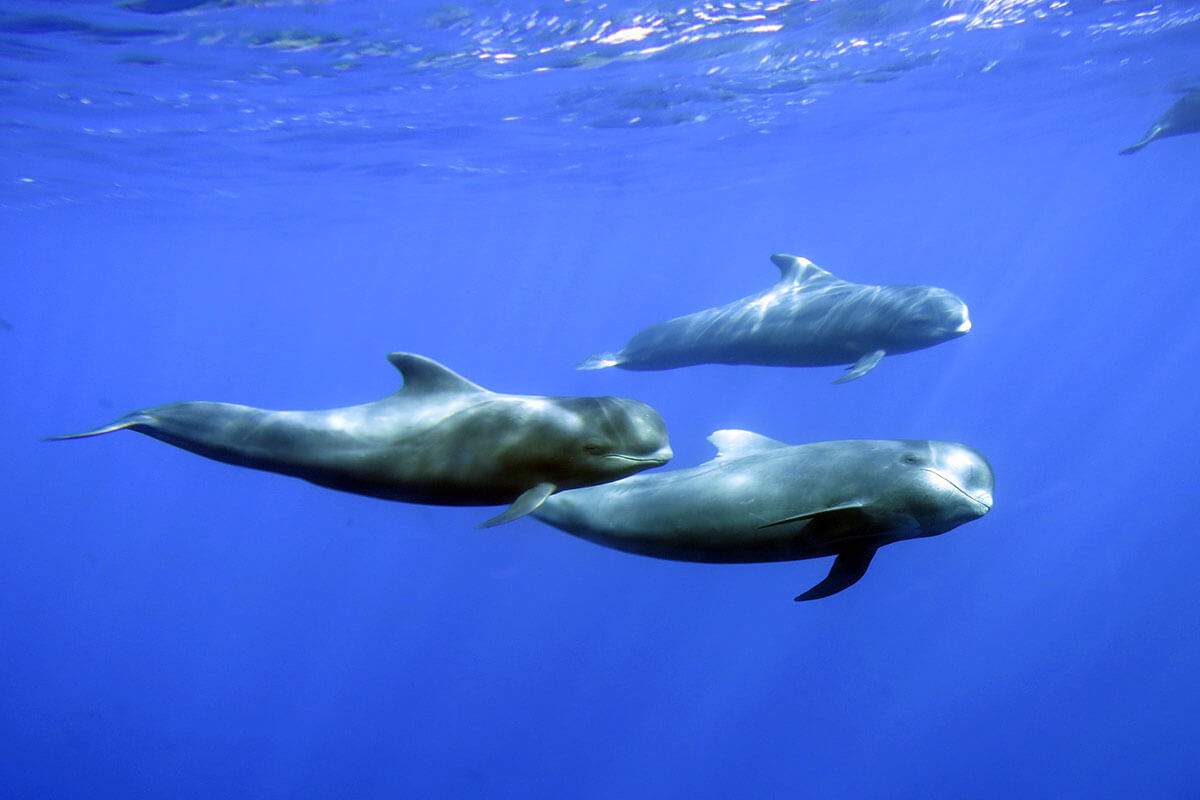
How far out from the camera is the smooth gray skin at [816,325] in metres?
11.0

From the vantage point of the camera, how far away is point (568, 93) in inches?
871

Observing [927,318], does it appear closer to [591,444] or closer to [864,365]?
[864,365]

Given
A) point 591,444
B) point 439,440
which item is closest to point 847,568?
point 591,444

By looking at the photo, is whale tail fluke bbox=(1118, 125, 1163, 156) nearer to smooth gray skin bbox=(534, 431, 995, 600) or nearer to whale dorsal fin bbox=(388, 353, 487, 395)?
smooth gray skin bbox=(534, 431, 995, 600)

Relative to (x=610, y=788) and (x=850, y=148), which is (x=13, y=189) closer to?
(x=610, y=788)

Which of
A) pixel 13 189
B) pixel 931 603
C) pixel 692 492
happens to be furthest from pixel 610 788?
pixel 13 189

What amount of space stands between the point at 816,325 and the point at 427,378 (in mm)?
7359

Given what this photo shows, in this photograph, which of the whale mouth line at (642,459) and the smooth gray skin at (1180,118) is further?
the smooth gray skin at (1180,118)

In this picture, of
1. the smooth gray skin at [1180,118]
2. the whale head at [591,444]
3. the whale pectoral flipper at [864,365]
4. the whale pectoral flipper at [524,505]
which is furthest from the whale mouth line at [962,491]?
the smooth gray skin at [1180,118]

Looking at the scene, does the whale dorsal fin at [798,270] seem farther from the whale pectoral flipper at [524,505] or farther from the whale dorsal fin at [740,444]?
the whale pectoral flipper at [524,505]

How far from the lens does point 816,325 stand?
456 inches

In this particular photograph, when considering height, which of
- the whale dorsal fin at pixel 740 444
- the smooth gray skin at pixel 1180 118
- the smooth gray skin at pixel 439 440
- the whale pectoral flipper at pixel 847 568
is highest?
the smooth gray skin at pixel 439 440

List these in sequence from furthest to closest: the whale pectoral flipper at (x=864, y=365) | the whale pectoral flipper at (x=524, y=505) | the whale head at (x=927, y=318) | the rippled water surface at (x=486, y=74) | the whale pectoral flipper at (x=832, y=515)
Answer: the rippled water surface at (x=486, y=74) < the whale head at (x=927, y=318) < the whale pectoral flipper at (x=864, y=365) < the whale pectoral flipper at (x=832, y=515) < the whale pectoral flipper at (x=524, y=505)

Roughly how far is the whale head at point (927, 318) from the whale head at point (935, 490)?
6.09 meters
